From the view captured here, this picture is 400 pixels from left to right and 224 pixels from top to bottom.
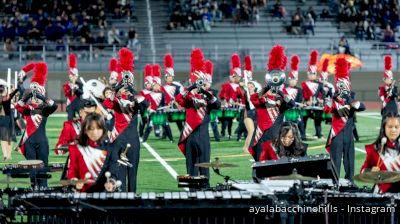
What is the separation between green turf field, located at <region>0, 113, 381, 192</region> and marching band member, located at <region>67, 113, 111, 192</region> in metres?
2.70

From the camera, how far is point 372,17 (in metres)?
→ 40.5

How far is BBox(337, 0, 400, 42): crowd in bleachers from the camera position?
39.0m

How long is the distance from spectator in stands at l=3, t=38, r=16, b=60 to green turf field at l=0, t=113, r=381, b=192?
23.0 ft

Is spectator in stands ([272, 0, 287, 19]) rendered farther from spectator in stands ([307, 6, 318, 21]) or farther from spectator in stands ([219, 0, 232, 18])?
spectator in stands ([219, 0, 232, 18])

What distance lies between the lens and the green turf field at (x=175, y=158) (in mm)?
15469

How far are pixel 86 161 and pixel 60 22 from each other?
28.1 meters

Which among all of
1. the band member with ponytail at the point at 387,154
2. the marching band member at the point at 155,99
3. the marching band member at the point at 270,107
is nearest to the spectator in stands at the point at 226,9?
the marching band member at the point at 155,99

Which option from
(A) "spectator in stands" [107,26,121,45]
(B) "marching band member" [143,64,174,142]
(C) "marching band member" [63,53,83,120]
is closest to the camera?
(C) "marching band member" [63,53,83,120]

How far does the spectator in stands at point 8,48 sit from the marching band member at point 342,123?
21.0 m

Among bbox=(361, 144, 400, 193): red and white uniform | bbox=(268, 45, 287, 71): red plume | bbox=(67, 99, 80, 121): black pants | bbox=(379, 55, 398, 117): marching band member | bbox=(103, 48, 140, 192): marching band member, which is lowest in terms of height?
bbox=(67, 99, 80, 121): black pants

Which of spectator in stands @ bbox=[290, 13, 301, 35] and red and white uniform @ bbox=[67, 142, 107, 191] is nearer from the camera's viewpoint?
red and white uniform @ bbox=[67, 142, 107, 191]

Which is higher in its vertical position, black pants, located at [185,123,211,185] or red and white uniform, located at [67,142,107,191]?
red and white uniform, located at [67,142,107,191]

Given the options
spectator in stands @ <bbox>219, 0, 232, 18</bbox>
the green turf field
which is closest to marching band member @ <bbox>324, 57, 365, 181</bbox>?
the green turf field

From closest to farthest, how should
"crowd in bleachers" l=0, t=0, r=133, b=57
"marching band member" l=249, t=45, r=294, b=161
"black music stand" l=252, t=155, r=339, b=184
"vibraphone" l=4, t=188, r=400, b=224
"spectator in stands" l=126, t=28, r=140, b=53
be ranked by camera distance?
"vibraphone" l=4, t=188, r=400, b=224, "black music stand" l=252, t=155, r=339, b=184, "marching band member" l=249, t=45, r=294, b=161, "spectator in stands" l=126, t=28, r=140, b=53, "crowd in bleachers" l=0, t=0, r=133, b=57
